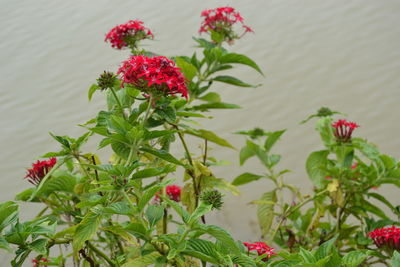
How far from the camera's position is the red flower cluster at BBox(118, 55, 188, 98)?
0.63 metres

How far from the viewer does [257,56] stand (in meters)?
1.84

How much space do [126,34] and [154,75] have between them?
32 centimetres

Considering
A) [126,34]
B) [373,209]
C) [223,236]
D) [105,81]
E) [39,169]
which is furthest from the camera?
[373,209]

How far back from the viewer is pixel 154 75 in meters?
0.63

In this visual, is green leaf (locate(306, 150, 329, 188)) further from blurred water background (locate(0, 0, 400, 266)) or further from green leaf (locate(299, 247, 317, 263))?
green leaf (locate(299, 247, 317, 263))

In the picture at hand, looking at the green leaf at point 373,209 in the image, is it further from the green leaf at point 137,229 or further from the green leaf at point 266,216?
the green leaf at point 137,229

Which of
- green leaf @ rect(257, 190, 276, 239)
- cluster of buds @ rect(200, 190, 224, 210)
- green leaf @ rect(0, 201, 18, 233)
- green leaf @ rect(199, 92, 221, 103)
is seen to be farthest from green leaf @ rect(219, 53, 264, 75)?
green leaf @ rect(0, 201, 18, 233)

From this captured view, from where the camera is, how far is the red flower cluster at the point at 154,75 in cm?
63

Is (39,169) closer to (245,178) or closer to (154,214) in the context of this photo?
(154,214)

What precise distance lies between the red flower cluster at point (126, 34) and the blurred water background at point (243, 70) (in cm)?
65

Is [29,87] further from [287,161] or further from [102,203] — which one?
[102,203]

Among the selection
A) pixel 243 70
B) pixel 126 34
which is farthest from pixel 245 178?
pixel 243 70

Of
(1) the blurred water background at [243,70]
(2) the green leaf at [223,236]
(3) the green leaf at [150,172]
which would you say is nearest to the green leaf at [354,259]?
(2) the green leaf at [223,236]

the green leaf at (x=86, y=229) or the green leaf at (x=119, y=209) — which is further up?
the green leaf at (x=119, y=209)
